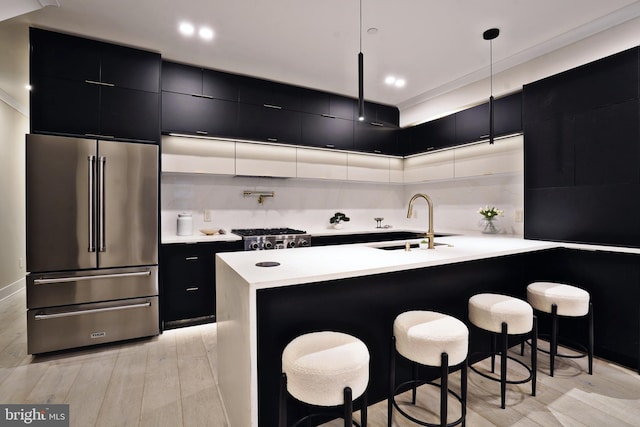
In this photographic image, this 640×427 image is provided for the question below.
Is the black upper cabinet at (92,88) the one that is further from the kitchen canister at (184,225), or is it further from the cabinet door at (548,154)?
the cabinet door at (548,154)

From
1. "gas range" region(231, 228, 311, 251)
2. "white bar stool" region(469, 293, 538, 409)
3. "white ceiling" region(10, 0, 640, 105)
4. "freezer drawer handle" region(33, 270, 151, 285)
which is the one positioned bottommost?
"white bar stool" region(469, 293, 538, 409)

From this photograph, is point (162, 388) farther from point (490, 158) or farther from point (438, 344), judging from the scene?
point (490, 158)

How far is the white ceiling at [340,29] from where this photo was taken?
94.2 inches

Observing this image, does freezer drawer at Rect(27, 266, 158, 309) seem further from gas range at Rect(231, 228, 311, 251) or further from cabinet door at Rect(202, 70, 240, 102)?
cabinet door at Rect(202, 70, 240, 102)

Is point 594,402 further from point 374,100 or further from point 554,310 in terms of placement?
point 374,100

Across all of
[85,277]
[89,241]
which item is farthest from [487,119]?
[85,277]

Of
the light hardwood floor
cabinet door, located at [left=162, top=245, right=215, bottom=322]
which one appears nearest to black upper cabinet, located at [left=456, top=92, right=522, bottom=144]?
the light hardwood floor

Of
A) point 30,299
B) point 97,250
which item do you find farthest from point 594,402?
point 30,299

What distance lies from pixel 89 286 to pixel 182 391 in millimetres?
1350

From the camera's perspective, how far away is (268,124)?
3.79 m

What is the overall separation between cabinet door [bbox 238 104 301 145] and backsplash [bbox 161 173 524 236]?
2.03 feet

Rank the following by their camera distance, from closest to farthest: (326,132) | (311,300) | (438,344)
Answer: (438,344) < (311,300) < (326,132)

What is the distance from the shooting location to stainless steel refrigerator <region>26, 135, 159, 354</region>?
2539 millimetres

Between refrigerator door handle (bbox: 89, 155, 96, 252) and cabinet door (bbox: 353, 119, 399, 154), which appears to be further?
cabinet door (bbox: 353, 119, 399, 154)
